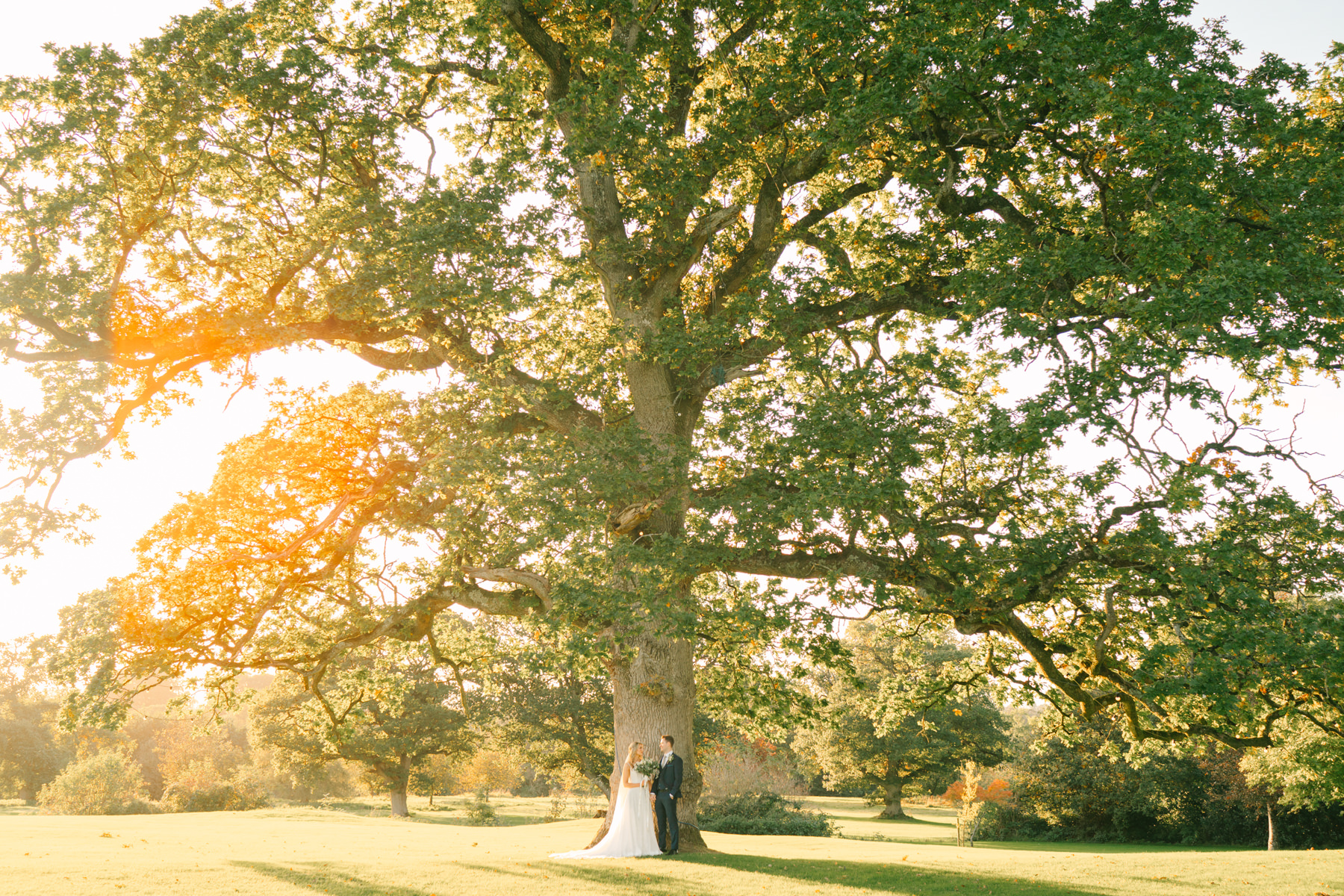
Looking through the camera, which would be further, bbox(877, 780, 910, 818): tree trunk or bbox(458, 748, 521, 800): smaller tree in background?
bbox(458, 748, 521, 800): smaller tree in background

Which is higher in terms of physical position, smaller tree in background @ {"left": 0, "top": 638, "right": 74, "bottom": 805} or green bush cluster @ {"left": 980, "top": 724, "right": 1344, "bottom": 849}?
green bush cluster @ {"left": 980, "top": 724, "right": 1344, "bottom": 849}

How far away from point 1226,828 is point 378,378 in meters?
36.1

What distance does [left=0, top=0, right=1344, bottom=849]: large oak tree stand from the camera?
34.5ft

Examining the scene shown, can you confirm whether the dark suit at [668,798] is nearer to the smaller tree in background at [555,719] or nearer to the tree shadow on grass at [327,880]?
the tree shadow on grass at [327,880]

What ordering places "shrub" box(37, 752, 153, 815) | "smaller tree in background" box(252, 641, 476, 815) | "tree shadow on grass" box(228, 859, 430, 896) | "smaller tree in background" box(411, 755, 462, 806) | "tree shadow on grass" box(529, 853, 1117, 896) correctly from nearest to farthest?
"tree shadow on grass" box(228, 859, 430, 896) < "tree shadow on grass" box(529, 853, 1117, 896) < "shrub" box(37, 752, 153, 815) < "smaller tree in background" box(252, 641, 476, 815) < "smaller tree in background" box(411, 755, 462, 806)

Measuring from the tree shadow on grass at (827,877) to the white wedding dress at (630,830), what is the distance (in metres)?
0.87

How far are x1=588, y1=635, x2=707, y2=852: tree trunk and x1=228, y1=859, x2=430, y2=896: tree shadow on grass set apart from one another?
468 centimetres

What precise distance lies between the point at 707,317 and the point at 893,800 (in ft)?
128

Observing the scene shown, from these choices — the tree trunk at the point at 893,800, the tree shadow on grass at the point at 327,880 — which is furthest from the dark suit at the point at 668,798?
the tree trunk at the point at 893,800

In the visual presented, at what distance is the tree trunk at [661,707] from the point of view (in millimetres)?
14102

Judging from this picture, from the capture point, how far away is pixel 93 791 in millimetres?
37156

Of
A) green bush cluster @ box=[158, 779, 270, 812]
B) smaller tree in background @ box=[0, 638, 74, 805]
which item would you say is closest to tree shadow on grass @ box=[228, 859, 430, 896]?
green bush cluster @ box=[158, 779, 270, 812]

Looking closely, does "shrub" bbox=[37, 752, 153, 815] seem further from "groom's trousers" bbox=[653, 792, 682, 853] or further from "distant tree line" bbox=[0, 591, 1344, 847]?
"groom's trousers" bbox=[653, 792, 682, 853]

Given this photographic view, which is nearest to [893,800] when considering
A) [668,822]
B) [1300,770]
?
[1300,770]
